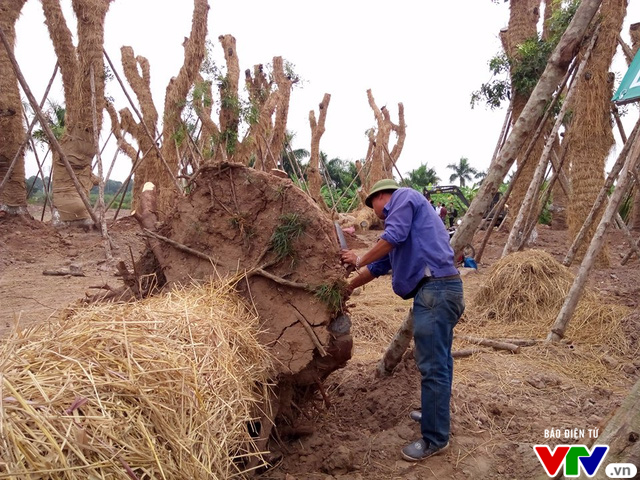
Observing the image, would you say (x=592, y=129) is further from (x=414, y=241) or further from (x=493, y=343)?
(x=414, y=241)

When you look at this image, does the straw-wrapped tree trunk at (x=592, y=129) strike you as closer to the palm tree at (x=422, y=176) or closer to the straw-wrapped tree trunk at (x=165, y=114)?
the straw-wrapped tree trunk at (x=165, y=114)

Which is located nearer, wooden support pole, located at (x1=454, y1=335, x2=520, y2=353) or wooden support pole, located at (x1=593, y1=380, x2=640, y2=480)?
wooden support pole, located at (x1=593, y1=380, x2=640, y2=480)

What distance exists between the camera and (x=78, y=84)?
10.4 meters

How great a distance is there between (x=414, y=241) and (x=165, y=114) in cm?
1023

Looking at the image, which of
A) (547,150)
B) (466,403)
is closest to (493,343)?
(466,403)

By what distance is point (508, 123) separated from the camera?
1119 centimetres

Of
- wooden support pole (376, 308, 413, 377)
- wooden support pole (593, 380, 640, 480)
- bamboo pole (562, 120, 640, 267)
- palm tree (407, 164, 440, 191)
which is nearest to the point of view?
wooden support pole (593, 380, 640, 480)

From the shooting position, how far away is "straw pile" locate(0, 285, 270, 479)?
5.47 feet

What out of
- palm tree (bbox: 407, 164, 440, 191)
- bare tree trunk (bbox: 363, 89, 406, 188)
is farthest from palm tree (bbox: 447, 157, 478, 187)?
bare tree trunk (bbox: 363, 89, 406, 188)

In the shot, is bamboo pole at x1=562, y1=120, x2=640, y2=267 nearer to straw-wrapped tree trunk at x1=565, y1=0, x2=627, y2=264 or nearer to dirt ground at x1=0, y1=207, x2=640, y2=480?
dirt ground at x1=0, y1=207, x2=640, y2=480

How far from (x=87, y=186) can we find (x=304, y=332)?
10313 millimetres

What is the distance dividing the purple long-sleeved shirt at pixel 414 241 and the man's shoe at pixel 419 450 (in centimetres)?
98

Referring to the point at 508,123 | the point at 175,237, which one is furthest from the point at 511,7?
the point at 175,237

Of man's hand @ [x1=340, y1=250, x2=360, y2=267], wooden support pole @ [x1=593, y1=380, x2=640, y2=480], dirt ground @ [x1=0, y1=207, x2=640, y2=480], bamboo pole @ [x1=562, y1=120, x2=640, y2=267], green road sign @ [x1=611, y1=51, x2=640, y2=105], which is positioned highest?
green road sign @ [x1=611, y1=51, x2=640, y2=105]
